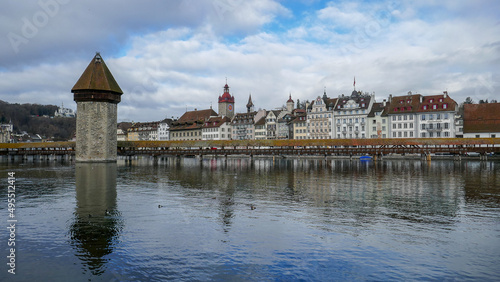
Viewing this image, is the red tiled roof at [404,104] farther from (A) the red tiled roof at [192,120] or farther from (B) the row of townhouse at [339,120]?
(A) the red tiled roof at [192,120]

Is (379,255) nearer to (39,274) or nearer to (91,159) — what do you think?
(39,274)

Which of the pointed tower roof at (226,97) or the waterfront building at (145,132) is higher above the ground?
the pointed tower roof at (226,97)

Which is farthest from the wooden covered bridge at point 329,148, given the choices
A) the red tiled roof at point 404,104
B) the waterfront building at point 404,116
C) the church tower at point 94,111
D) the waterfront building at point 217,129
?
the waterfront building at point 217,129

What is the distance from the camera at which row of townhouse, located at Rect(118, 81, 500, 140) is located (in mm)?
66875

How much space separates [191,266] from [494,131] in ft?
222

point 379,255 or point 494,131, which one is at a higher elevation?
point 494,131

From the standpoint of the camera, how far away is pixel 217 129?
9581 cm

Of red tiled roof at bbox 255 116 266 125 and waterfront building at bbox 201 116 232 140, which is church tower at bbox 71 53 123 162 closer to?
waterfront building at bbox 201 116 232 140

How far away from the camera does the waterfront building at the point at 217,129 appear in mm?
95375

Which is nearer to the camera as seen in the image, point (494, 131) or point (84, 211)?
point (84, 211)

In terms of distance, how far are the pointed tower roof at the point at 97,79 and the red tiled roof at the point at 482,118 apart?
5789cm

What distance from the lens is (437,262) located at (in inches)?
338

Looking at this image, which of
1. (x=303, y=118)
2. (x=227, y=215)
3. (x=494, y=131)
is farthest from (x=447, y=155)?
(x=227, y=215)

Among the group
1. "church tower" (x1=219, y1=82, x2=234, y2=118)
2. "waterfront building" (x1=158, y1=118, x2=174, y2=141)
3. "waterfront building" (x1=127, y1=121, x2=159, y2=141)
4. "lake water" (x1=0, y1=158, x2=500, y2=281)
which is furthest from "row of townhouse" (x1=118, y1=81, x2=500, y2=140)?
"lake water" (x1=0, y1=158, x2=500, y2=281)
